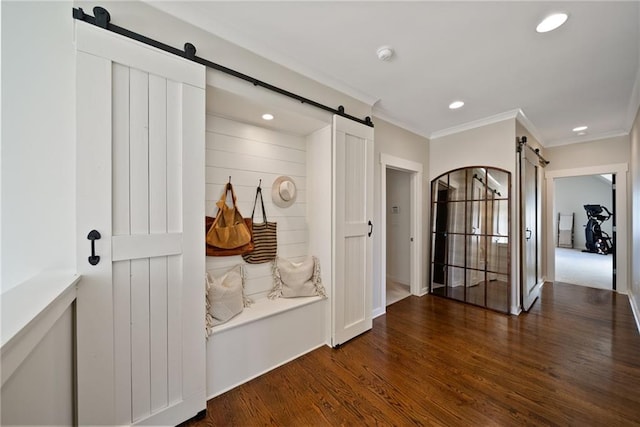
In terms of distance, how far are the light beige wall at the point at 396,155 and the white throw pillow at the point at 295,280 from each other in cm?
99

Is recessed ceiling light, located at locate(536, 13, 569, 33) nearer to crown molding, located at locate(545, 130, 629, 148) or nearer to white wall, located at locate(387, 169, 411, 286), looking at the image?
white wall, located at locate(387, 169, 411, 286)

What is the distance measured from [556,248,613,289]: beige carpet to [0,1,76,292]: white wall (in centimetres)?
706

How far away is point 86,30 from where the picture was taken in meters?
1.24

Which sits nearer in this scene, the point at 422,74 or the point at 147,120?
the point at 147,120

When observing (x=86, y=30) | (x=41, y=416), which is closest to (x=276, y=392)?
(x=41, y=416)

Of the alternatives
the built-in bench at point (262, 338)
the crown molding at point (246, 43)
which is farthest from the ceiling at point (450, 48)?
the built-in bench at point (262, 338)

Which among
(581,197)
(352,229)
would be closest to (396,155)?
(352,229)

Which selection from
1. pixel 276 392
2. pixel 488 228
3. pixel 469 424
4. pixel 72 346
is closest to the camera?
pixel 72 346

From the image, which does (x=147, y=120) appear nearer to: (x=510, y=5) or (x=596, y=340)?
(x=510, y=5)

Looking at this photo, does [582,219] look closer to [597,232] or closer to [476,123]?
[597,232]

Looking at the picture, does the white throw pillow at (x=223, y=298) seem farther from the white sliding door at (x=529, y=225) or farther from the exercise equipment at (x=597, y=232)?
the exercise equipment at (x=597, y=232)

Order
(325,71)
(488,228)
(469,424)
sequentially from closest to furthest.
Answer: (469,424) < (325,71) < (488,228)

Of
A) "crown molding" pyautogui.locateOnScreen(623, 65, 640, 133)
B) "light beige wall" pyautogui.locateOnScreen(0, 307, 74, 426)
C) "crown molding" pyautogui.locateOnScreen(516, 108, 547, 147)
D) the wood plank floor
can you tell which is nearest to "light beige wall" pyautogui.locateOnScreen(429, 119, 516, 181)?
"crown molding" pyautogui.locateOnScreen(516, 108, 547, 147)

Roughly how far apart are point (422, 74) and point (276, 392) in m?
3.01
